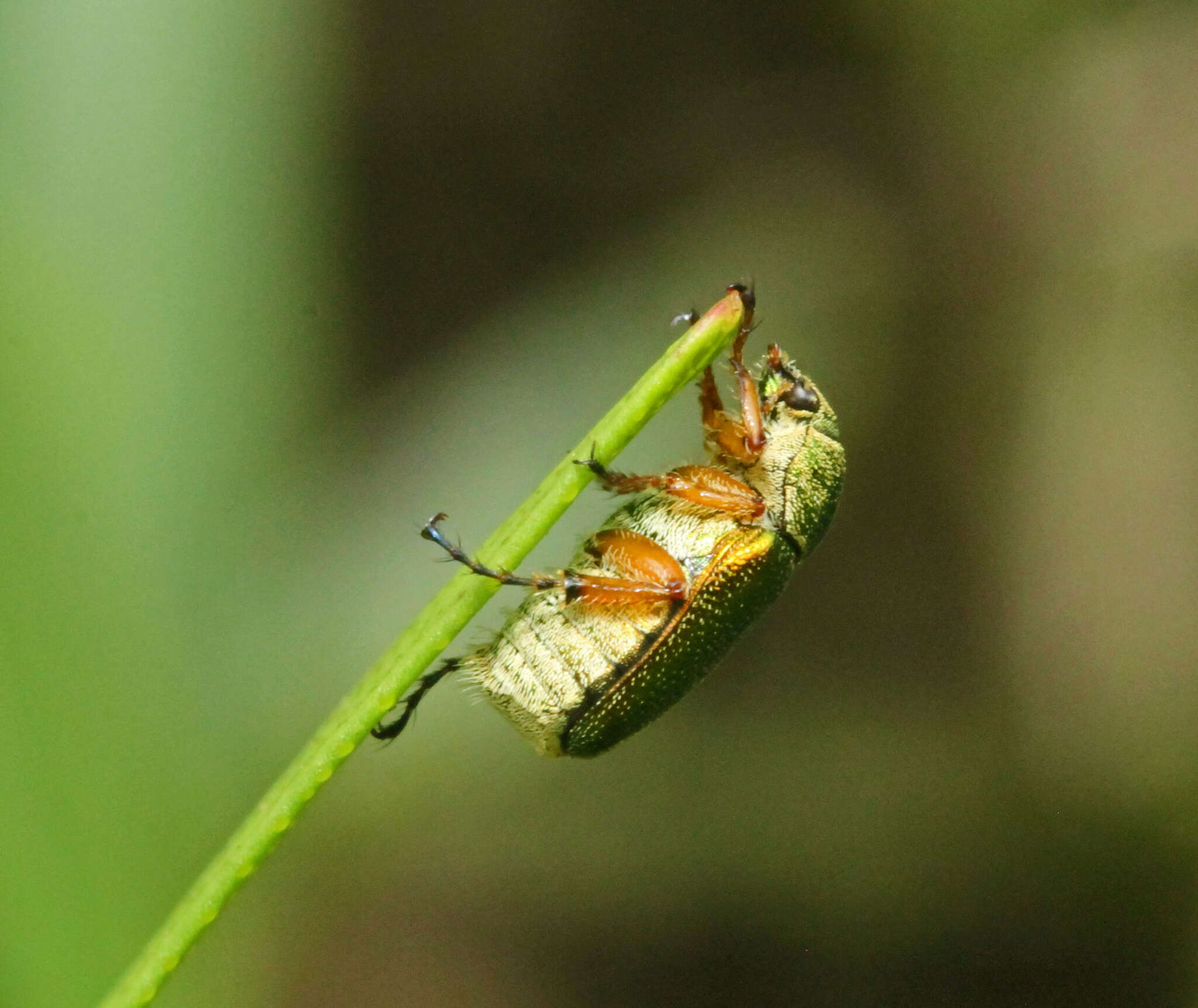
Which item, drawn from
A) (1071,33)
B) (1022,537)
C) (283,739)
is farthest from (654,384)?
(1022,537)

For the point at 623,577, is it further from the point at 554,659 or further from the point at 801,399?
the point at 801,399

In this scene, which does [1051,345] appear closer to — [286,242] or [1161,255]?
[1161,255]

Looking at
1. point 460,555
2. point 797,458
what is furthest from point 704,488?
point 460,555

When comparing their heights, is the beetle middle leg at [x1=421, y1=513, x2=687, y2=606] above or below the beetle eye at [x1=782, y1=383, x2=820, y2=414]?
below

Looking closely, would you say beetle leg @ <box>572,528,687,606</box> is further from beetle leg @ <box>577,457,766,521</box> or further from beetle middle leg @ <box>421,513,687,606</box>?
beetle leg @ <box>577,457,766,521</box>

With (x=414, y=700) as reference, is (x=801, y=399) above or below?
above

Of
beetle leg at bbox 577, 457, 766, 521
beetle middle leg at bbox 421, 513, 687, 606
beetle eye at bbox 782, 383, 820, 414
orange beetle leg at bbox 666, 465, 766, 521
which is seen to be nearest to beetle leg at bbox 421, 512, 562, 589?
beetle middle leg at bbox 421, 513, 687, 606
